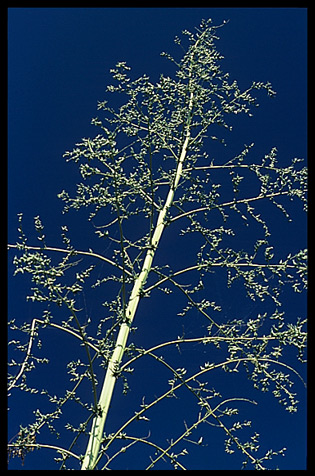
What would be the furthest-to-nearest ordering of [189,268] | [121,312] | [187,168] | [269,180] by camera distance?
[187,168] → [269,180] → [189,268] → [121,312]

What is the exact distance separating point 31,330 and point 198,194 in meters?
2.16

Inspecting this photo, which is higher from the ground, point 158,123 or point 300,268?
point 158,123

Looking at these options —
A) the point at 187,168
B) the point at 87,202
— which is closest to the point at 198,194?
the point at 187,168

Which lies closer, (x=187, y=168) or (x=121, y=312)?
(x=121, y=312)

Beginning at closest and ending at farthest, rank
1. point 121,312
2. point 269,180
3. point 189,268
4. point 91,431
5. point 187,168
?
point 91,431
point 121,312
point 189,268
point 269,180
point 187,168

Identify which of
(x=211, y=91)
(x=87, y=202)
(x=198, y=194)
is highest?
(x=211, y=91)

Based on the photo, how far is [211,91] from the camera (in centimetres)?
536

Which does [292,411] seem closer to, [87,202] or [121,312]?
[121,312]

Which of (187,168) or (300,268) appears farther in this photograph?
(187,168)

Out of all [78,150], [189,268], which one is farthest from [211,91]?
[189,268]

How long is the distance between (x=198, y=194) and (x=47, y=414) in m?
2.48

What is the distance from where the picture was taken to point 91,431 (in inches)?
143

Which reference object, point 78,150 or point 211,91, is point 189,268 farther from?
point 211,91

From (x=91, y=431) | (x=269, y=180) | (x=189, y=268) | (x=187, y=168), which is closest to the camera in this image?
(x=91, y=431)
